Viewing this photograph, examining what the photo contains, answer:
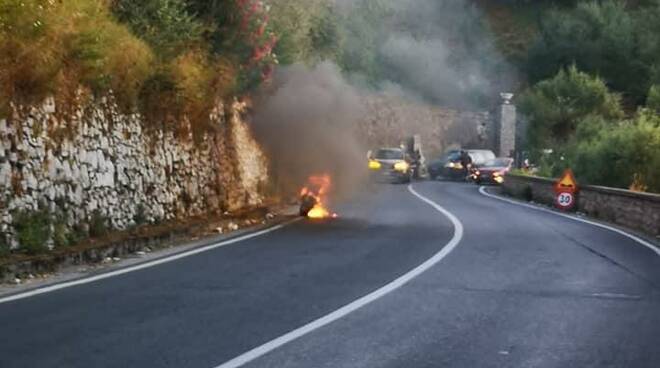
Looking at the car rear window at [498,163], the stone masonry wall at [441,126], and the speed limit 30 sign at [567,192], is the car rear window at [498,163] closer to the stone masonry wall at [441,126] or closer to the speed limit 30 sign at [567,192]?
the stone masonry wall at [441,126]

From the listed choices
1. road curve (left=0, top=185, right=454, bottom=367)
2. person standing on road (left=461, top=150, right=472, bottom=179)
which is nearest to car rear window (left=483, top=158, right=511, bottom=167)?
person standing on road (left=461, top=150, right=472, bottom=179)

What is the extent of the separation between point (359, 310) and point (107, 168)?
777cm

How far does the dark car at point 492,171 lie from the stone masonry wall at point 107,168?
2392cm

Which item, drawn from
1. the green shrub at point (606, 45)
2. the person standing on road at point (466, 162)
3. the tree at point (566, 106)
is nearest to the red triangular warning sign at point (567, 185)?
the tree at point (566, 106)

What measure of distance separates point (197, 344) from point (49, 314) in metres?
2.00

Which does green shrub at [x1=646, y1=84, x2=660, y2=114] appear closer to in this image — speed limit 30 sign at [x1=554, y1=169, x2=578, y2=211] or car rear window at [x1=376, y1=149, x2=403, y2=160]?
car rear window at [x1=376, y1=149, x2=403, y2=160]

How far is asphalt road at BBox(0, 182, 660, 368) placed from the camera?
812 centimetres

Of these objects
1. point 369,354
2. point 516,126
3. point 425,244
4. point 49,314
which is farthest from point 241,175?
point 516,126

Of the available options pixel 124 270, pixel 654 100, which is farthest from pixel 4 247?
pixel 654 100

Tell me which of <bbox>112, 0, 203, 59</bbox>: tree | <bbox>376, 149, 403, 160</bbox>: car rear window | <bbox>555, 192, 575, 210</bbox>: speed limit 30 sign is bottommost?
<bbox>555, 192, 575, 210</bbox>: speed limit 30 sign

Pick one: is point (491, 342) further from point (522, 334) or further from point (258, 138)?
point (258, 138)

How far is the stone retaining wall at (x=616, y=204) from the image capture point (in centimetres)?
2178

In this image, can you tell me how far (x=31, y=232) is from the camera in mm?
13797

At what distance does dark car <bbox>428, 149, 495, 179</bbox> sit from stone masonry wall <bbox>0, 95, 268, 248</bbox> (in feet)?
94.4
